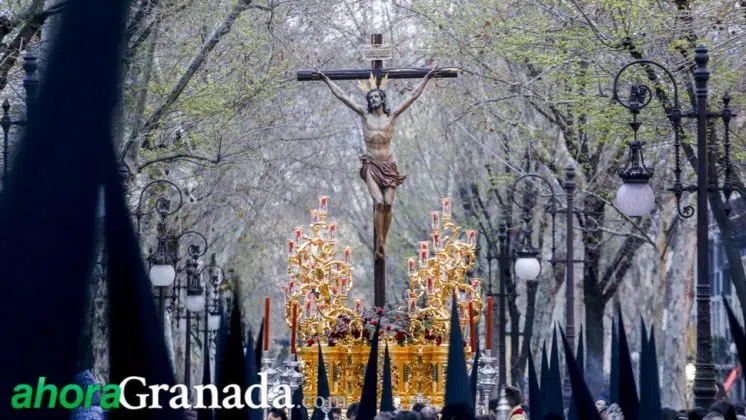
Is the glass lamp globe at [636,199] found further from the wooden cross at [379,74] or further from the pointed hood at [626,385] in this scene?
the pointed hood at [626,385]

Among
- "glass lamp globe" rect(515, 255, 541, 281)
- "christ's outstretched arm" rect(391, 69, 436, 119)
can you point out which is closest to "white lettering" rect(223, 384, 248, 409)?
"christ's outstretched arm" rect(391, 69, 436, 119)

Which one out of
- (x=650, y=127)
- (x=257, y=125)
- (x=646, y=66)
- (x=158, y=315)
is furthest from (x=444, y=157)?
(x=158, y=315)

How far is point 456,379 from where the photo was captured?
7.27 meters

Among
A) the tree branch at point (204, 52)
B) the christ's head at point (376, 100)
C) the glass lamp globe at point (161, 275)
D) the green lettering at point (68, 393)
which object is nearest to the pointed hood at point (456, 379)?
the green lettering at point (68, 393)

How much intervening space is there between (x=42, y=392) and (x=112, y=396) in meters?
0.37

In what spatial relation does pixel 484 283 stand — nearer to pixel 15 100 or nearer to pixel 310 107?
pixel 310 107

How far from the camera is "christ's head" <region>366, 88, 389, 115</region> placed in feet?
56.5

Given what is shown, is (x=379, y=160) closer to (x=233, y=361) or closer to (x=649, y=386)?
(x=649, y=386)

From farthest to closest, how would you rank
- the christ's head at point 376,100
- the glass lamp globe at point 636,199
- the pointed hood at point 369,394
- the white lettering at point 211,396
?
the christ's head at point 376,100
the glass lamp globe at point 636,199
the pointed hood at point 369,394
the white lettering at point 211,396

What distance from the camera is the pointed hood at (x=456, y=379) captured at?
23.5 ft

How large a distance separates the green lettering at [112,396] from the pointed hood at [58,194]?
42 cm

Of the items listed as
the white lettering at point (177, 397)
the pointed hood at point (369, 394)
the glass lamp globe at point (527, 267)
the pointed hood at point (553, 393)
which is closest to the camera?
the white lettering at point (177, 397)

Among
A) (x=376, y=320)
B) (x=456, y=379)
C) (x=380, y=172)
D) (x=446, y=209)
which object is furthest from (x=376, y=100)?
(x=456, y=379)

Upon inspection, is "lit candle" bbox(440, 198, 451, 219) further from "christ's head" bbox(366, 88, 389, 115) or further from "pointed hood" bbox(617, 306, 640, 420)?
"pointed hood" bbox(617, 306, 640, 420)
